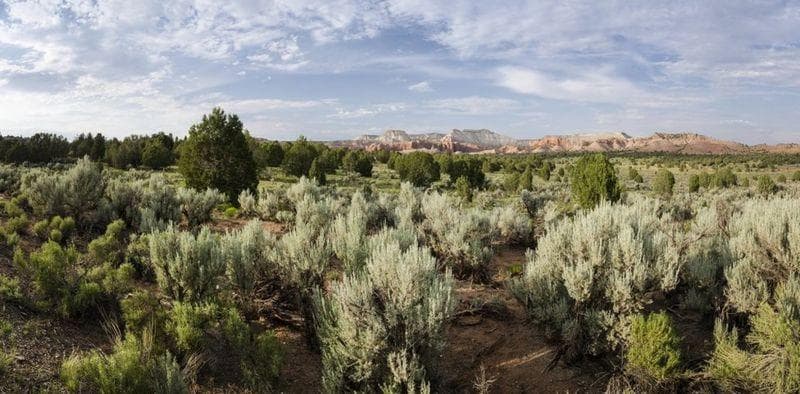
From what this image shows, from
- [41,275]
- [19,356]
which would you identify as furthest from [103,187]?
[19,356]

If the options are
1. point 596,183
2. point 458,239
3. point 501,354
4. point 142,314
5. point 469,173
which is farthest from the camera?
point 469,173

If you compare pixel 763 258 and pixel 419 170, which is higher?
pixel 419 170

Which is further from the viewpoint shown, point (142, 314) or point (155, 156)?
point (155, 156)

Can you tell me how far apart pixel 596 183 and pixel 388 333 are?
49.5ft

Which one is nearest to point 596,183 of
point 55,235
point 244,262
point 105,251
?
point 244,262

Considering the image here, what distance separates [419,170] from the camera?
3738 cm

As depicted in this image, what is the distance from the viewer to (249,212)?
1653 centimetres

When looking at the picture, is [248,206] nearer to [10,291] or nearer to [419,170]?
[10,291]

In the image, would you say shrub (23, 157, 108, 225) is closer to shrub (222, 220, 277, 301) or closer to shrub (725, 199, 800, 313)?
shrub (222, 220, 277, 301)

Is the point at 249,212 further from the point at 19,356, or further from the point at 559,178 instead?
the point at 559,178

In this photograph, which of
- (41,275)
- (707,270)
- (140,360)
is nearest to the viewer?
(140,360)

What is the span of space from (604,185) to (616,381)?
44.4ft

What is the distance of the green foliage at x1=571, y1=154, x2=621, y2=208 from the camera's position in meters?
17.6

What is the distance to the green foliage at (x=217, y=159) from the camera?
765 inches
